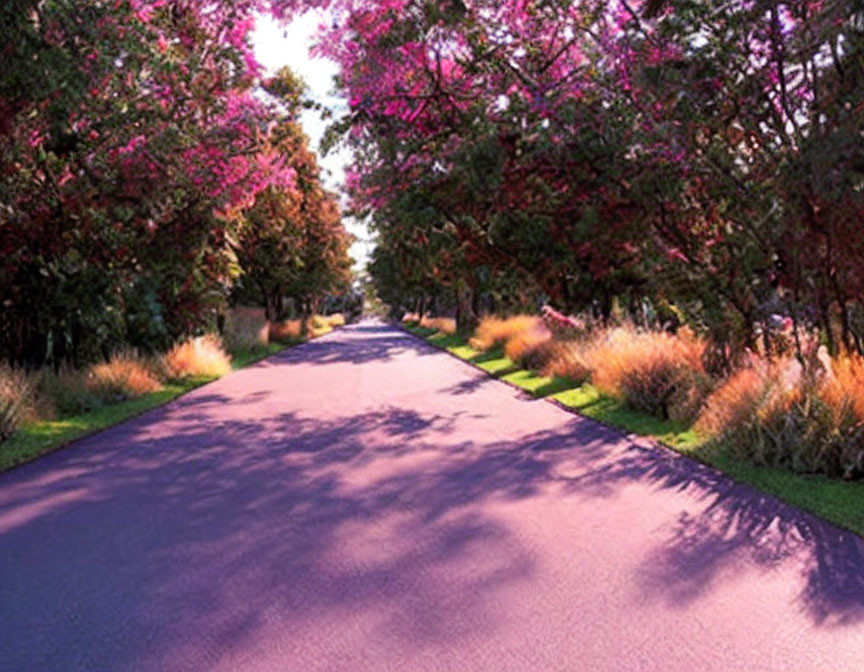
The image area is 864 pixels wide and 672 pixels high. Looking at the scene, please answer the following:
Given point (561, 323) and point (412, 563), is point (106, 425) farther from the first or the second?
point (561, 323)

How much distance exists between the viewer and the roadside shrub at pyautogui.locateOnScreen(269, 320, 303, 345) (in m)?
36.7

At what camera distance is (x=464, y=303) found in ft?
130

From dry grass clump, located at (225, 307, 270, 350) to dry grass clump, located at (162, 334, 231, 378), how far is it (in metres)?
5.50

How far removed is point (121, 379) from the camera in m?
14.6

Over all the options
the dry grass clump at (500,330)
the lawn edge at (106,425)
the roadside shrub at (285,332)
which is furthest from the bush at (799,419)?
the roadside shrub at (285,332)

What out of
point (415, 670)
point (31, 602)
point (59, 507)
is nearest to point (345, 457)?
point (59, 507)

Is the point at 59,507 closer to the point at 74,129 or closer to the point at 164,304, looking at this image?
the point at 74,129

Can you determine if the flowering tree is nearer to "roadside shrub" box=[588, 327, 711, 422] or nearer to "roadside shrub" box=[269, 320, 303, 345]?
"roadside shrub" box=[588, 327, 711, 422]

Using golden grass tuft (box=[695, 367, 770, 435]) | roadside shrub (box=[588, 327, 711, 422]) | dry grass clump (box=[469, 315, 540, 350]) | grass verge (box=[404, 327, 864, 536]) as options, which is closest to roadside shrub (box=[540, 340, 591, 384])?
grass verge (box=[404, 327, 864, 536])

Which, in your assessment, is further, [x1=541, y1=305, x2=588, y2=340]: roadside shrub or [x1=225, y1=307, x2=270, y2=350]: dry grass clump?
[x1=225, y1=307, x2=270, y2=350]: dry grass clump

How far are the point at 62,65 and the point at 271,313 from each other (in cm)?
2972

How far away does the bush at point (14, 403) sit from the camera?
388 inches

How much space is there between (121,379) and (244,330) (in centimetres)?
1493

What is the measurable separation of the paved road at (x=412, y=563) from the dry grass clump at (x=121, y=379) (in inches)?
182
